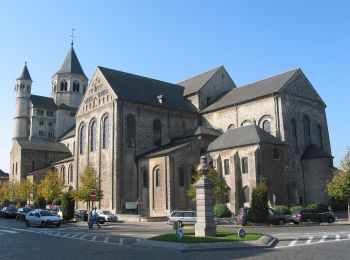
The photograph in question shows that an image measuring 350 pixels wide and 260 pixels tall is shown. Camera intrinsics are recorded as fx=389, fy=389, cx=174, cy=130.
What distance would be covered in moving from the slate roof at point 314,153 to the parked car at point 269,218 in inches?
604

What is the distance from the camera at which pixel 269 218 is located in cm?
3328

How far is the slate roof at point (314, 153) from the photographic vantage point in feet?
154

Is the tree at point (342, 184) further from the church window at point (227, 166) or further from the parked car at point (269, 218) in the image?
the church window at point (227, 166)

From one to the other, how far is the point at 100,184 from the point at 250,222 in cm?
2261

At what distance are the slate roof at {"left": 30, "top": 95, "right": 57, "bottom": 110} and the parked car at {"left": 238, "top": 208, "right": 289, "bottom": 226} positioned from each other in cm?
6321

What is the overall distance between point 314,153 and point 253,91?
11.3m

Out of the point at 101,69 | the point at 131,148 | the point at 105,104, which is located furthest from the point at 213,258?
the point at 101,69

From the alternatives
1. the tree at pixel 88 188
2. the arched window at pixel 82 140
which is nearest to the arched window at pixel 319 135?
the tree at pixel 88 188

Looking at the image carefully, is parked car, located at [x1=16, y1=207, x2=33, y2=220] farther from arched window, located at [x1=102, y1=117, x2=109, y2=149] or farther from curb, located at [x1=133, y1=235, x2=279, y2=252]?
curb, located at [x1=133, y1=235, x2=279, y2=252]

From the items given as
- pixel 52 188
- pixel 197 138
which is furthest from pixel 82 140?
pixel 197 138

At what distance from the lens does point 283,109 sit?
4725 centimetres

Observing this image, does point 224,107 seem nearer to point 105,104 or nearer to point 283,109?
point 283,109

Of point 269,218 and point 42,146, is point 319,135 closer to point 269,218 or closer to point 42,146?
point 269,218

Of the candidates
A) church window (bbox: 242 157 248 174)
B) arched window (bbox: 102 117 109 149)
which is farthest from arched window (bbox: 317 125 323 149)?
arched window (bbox: 102 117 109 149)
